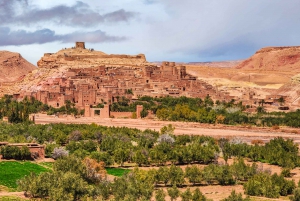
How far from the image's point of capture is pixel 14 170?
28.1 m

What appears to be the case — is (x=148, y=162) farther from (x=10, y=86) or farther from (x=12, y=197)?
(x=10, y=86)

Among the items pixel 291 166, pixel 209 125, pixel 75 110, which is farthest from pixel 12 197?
pixel 75 110

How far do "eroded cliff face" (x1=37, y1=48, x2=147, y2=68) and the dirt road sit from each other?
28.1 m

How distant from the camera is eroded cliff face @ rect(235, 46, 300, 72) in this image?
13312 centimetres

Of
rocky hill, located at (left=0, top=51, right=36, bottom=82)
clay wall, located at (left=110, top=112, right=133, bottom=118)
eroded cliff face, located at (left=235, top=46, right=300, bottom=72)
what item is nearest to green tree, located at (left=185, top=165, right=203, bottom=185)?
clay wall, located at (left=110, top=112, right=133, bottom=118)

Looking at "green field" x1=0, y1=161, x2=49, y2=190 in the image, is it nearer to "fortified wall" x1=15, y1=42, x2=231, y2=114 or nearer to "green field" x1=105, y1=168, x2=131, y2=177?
"green field" x1=105, y1=168, x2=131, y2=177

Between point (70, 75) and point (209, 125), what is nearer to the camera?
point (209, 125)

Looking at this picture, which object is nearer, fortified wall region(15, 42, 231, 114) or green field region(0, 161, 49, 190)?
green field region(0, 161, 49, 190)

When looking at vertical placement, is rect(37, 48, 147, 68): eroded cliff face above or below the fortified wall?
above

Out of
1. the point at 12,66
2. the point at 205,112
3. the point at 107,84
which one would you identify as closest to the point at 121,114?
the point at 205,112

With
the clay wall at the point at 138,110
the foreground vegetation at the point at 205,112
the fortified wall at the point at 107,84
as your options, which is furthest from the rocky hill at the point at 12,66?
the clay wall at the point at 138,110

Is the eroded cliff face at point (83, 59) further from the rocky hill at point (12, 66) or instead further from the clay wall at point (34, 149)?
the clay wall at point (34, 149)

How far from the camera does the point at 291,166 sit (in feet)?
102

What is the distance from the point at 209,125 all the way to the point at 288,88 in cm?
3255
